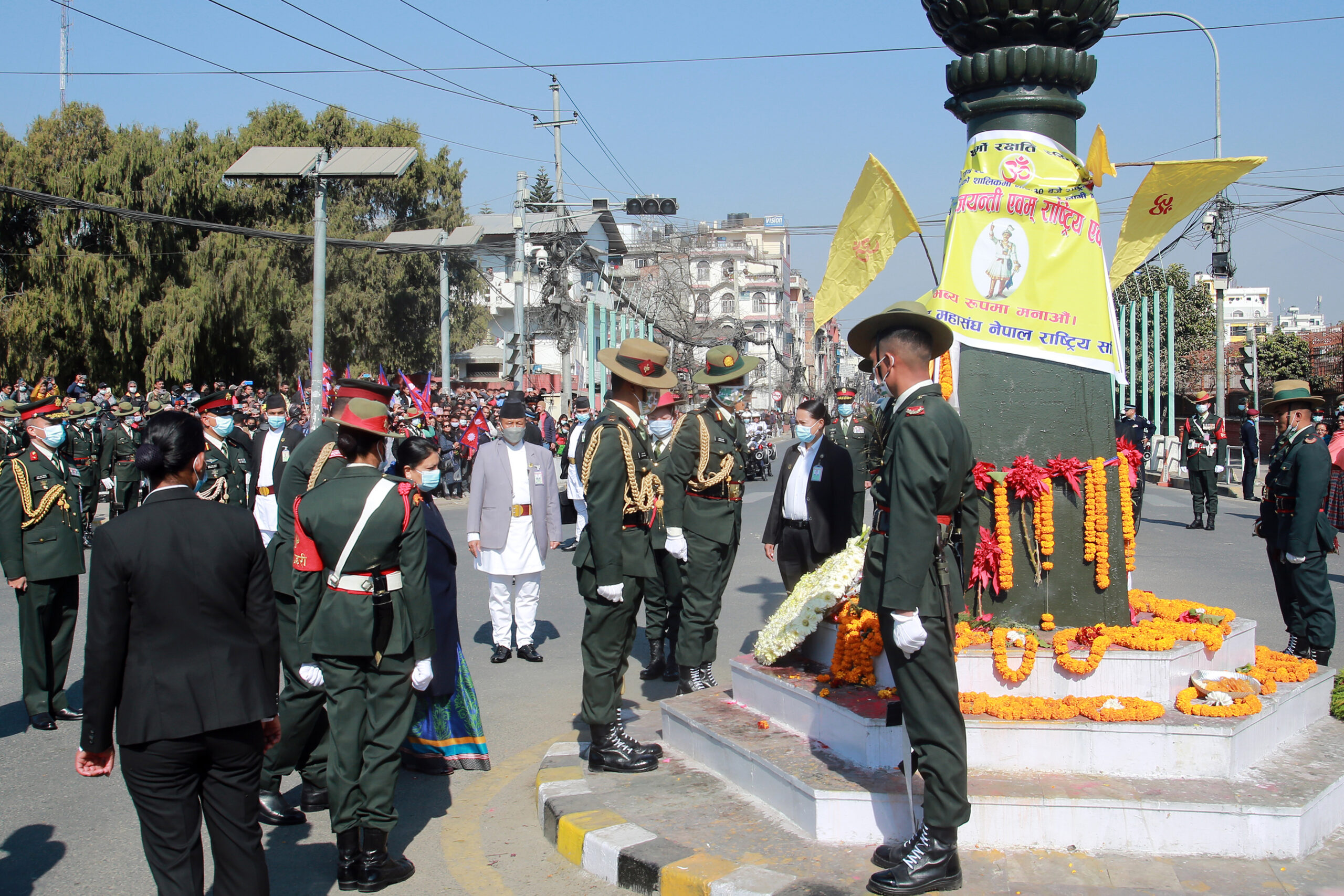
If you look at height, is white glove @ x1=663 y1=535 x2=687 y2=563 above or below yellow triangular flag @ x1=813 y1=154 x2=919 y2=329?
below

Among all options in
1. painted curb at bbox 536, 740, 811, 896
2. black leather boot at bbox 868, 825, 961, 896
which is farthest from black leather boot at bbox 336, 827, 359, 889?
black leather boot at bbox 868, 825, 961, 896

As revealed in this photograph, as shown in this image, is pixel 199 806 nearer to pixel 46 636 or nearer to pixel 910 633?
pixel 910 633

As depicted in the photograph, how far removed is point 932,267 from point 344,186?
35169 mm

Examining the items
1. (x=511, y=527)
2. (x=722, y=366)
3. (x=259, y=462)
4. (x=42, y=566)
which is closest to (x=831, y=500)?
(x=722, y=366)

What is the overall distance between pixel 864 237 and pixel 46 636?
5629mm

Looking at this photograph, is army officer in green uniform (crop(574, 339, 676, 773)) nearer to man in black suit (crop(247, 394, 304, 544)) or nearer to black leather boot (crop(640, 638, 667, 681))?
black leather boot (crop(640, 638, 667, 681))

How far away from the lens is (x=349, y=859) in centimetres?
419

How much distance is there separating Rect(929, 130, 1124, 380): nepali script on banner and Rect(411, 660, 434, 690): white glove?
10.8 ft

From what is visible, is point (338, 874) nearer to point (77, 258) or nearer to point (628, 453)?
point (628, 453)

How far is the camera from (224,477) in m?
8.28

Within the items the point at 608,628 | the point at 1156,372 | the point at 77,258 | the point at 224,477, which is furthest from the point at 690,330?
the point at 608,628

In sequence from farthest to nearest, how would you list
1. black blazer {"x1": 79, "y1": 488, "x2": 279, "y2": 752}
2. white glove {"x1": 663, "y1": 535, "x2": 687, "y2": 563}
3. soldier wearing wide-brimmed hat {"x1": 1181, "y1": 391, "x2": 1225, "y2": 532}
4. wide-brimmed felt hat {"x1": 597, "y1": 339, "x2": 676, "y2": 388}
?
soldier wearing wide-brimmed hat {"x1": 1181, "y1": 391, "x2": 1225, "y2": 532}, white glove {"x1": 663, "y1": 535, "x2": 687, "y2": 563}, wide-brimmed felt hat {"x1": 597, "y1": 339, "x2": 676, "y2": 388}, black blazer {"x1": 79, "y1": 488, "x2": 279, "y2": 752}

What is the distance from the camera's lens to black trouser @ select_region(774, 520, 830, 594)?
7637 mm

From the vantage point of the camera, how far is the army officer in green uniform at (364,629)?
4.16 meters
